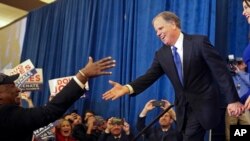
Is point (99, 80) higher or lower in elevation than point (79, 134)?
higher

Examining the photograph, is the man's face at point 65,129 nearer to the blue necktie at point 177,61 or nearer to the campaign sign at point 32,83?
the campaign sign at point 32,83

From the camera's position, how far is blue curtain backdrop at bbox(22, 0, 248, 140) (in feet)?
15.0

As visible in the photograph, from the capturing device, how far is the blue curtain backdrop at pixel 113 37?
457 centimetres

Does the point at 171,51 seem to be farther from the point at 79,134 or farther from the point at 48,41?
the point at 48,41

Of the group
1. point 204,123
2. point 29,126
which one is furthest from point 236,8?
point 29,126

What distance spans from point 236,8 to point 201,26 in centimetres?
45

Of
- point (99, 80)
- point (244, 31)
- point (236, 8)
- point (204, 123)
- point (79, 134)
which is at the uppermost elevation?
point (236, 8)

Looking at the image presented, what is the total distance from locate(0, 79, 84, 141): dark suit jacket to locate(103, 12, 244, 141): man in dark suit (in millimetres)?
810

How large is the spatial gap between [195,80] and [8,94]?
114 centimetres

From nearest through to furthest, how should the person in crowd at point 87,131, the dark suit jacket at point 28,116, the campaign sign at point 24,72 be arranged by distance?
the dark suit jacket at point 28,116, the person in crowd at point 87,131, the campaign sign at point 24,72

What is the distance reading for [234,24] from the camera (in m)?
4.41

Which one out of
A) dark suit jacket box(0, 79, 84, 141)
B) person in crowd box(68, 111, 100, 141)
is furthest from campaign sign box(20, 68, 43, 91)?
dark suit jacket box(0, 79, 84, 141)

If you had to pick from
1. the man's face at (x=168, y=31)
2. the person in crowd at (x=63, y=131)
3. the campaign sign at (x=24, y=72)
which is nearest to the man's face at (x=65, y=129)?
the person in crowd at (x=63, y=131)

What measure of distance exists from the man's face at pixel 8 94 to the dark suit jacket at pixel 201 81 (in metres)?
1.05
